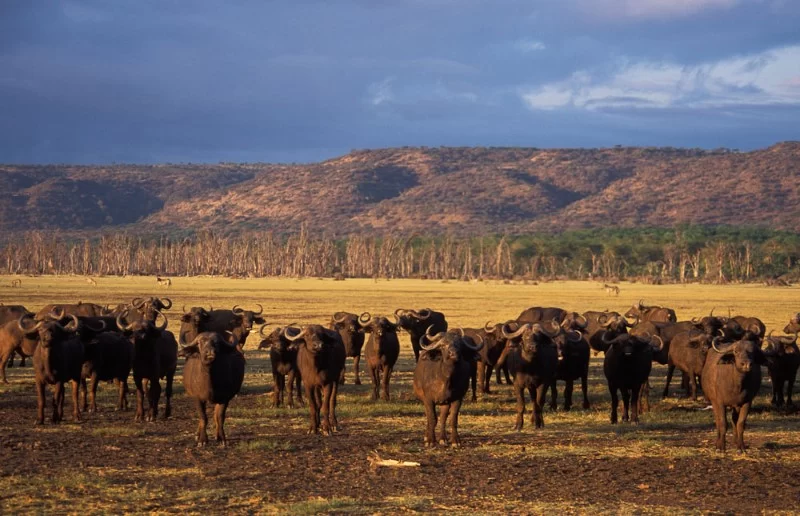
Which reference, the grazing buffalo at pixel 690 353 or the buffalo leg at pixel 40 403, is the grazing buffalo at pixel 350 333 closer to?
the grazing buffalo at pixel 690 353

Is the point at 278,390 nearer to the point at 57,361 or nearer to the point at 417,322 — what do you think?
the point at 57,361

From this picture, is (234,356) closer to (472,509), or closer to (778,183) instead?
(472,509)

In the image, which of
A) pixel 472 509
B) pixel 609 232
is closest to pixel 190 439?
pixel 472 509

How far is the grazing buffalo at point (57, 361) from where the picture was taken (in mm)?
17562

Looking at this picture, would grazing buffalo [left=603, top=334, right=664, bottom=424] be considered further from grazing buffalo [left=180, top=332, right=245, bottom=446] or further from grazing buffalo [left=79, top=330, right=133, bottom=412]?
grazing buffalo [left=79, top=330, right=133, bottom=412]

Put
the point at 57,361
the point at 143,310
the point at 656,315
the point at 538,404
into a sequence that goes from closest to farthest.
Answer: the point at 57,361 → the point at 538,404 → the point at 143,310 → the point at 656,315

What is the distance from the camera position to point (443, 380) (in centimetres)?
1572

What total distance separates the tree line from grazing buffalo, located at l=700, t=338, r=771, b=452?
109472mm

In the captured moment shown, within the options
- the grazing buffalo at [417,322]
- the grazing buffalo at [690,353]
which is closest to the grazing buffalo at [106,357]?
the grazing buffalo at [417,322]

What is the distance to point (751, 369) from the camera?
A: 50.9 ft

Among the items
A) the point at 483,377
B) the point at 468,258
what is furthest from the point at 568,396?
the point at 468,258

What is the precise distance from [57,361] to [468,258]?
120908 millimetres

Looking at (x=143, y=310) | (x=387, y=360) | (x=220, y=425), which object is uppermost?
(x=143, y=310)

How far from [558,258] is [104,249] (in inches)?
2366
